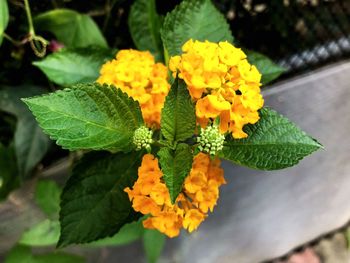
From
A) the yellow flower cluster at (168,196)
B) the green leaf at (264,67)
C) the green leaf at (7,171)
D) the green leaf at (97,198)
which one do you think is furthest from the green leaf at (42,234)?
the green leaf at (264,67)

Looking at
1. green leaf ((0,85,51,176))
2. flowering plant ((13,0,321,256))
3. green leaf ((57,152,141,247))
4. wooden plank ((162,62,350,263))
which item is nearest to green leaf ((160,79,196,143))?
flowering plant ((13,0,321,256))

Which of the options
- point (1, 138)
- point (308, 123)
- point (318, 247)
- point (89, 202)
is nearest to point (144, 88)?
point (89, 202)

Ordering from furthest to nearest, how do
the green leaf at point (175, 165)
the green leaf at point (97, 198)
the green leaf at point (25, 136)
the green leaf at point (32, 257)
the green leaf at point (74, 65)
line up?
1. the green leaf at point (32, 257)
2. the green leaf at point (25, 136)
3. the green leaf at point (74, 65)
4. the green leaf at point (97, 198)
5. the green leaf at point (175, 165)

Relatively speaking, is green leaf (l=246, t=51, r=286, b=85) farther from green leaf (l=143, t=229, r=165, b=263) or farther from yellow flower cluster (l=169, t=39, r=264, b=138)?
green leaf (l=143, t=229, r=165, b=263)

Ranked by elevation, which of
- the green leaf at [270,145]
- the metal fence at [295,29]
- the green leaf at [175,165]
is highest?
the green leaf at [270,145]

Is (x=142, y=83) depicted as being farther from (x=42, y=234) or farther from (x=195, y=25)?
(x=42, y=234)

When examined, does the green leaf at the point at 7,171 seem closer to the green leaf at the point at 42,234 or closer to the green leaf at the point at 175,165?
the green leaf at the point at 42,234
